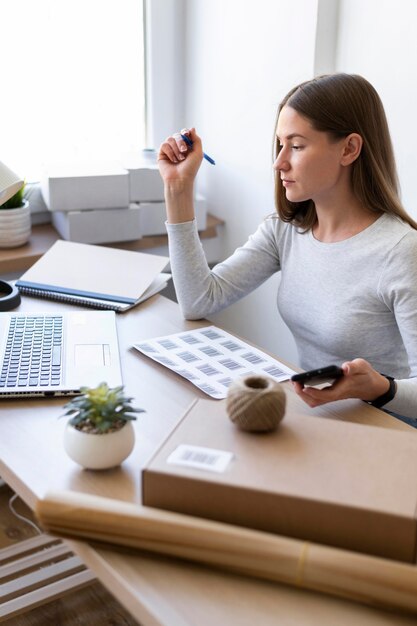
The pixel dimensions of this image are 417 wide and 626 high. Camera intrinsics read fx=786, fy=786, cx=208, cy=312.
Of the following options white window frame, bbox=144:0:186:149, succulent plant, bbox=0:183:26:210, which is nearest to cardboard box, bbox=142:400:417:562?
succulent plant, bbox=0:183:26:210

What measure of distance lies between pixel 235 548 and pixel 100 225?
1455 mm

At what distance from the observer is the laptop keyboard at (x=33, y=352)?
1297 millimetres

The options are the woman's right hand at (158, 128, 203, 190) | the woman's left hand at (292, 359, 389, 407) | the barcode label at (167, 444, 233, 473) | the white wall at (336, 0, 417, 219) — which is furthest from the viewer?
the white wall at (336, 0, 417, 219)

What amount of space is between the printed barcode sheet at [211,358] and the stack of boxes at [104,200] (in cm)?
74

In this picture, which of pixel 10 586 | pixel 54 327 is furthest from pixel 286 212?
pixel 10 586

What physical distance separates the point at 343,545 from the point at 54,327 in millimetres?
824

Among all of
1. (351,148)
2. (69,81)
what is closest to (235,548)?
(351,148)

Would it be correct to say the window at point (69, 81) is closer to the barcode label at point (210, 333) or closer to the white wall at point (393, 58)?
the white wall at point (393, 58)

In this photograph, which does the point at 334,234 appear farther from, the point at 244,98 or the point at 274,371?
the point at 244,98

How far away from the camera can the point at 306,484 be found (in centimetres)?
87

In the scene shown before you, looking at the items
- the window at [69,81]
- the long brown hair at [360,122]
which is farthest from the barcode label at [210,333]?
the window at [69,81]

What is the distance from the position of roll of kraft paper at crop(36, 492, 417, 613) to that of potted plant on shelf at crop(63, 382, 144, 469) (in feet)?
0.30

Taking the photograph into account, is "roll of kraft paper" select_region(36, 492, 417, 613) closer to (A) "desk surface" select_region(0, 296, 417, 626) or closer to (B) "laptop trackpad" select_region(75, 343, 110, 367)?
(A) "desk surface" select_region(0, 296, 417, 626)

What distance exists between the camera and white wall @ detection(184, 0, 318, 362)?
2.04 metres
